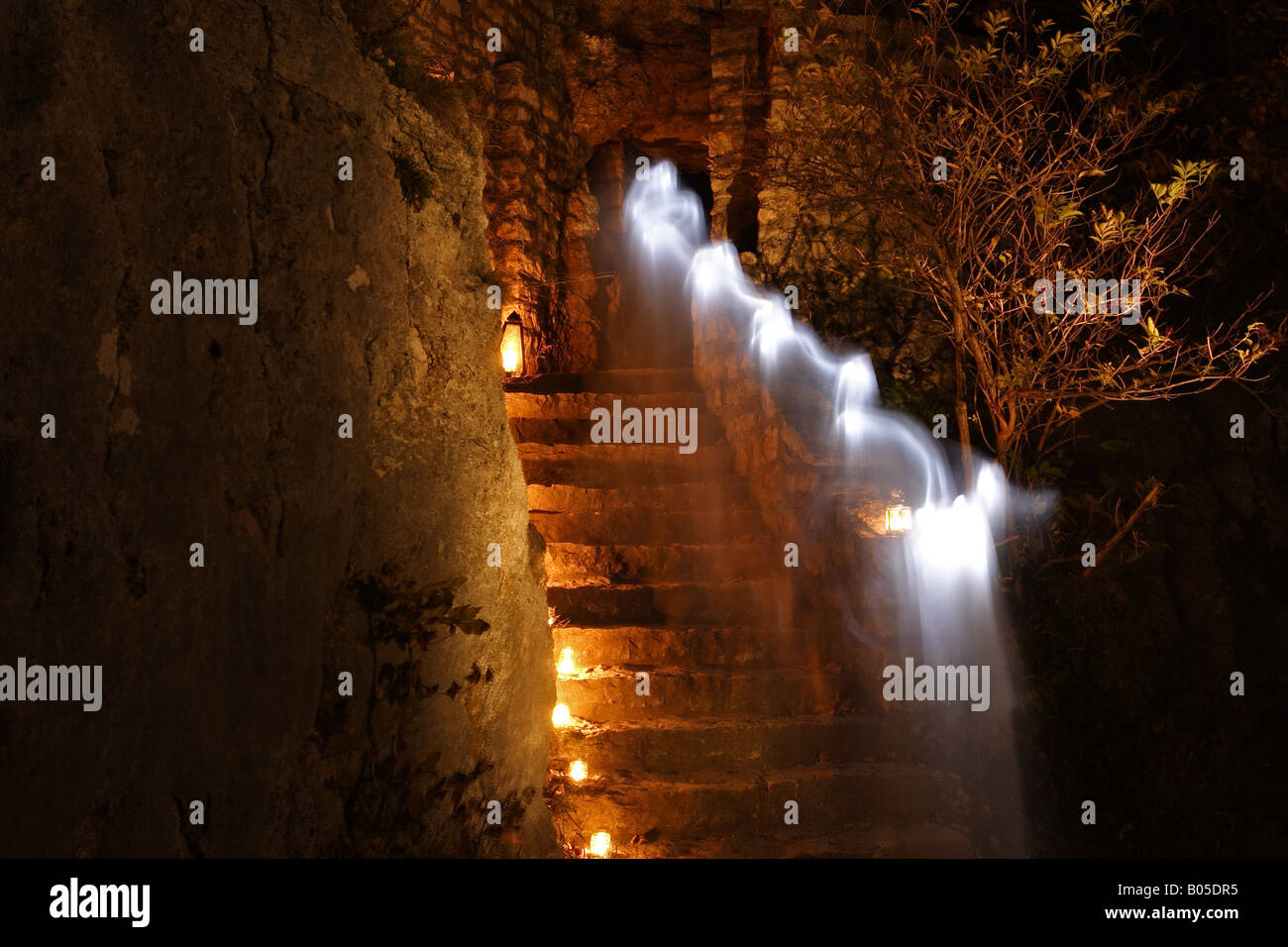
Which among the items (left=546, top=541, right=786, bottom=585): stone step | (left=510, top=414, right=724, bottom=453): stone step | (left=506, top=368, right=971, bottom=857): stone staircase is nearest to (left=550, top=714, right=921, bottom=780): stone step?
(left=506, top=368, right=971, bottom=857): stone staircase

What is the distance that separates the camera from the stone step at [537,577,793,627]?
19.0ft

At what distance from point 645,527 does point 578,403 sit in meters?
1.76

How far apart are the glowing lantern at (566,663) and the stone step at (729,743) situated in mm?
473

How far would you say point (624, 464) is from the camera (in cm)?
730

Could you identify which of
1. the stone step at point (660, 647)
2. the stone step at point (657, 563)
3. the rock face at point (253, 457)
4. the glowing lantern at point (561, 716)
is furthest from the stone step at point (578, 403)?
the rock face at point (253, 457)

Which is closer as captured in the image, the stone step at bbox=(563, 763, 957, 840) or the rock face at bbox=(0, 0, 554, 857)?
the rock face at bbox=(0, 0, 554, 857)

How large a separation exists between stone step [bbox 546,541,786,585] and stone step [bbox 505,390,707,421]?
6.26 ft

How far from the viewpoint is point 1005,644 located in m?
5.64

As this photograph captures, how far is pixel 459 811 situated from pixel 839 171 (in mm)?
5615

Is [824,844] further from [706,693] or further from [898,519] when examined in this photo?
[898,519]

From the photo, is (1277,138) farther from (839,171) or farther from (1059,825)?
(1059,825)

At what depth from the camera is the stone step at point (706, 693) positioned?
16.8 feet

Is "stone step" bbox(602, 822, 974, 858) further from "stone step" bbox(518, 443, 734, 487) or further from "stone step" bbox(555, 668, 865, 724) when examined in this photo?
"stone step" bbox(518, 443, 734, 487)

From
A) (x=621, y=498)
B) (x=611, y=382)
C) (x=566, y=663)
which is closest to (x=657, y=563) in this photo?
(x=621, y=498)
